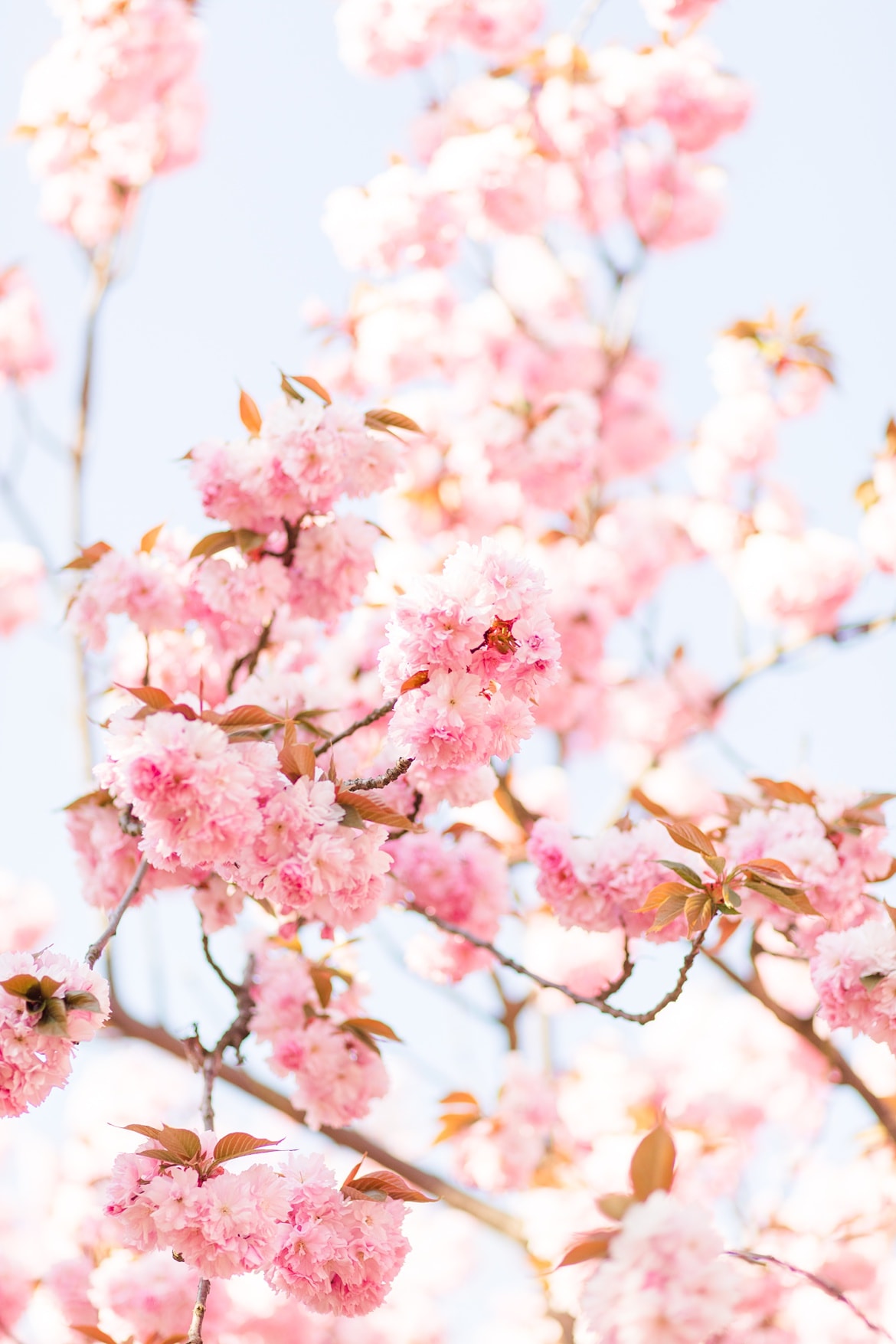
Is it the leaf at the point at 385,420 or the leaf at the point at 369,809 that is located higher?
the leaf at the point at 385,420

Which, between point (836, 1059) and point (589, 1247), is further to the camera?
point (836, 1059)

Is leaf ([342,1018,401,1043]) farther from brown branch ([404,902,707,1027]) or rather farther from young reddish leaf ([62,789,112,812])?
young reddish leaf ([62,789,112,812])

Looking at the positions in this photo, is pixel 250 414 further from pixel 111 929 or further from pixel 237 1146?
pixel 237 1146

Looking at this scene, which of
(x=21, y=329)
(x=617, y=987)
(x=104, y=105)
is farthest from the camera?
(x=21, y=329)

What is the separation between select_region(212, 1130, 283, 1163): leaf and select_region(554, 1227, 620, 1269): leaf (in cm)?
39

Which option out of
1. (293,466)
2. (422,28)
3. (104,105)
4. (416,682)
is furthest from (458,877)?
(422,28)

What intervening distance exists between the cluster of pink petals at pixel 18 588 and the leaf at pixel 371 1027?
443 cm

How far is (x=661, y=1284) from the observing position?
1.19 metres

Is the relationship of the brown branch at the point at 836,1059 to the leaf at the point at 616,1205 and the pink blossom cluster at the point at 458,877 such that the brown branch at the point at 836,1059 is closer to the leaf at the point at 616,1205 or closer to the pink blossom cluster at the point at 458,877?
the pink blossom cluster at the point at 458,877

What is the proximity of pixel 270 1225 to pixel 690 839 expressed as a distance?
76 cm

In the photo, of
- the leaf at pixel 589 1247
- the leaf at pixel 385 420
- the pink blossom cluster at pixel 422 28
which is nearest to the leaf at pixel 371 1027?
the leaf at pixel 589 1247

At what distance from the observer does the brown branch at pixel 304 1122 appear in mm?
2445

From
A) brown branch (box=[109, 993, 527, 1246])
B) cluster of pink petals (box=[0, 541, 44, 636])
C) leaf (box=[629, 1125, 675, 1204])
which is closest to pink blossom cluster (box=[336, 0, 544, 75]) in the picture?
cluster of pink petals (box=[0, 541, 44, 636])

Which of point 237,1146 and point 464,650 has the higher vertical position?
point 464,650
